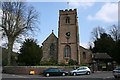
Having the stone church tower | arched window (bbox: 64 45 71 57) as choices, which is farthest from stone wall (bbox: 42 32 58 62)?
arched window (bbox: 64 45 71 57)

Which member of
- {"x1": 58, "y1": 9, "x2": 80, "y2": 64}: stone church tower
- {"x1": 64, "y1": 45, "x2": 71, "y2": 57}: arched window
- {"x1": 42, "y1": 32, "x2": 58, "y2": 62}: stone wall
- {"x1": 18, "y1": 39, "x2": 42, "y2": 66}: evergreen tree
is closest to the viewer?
{"x1": 18, "y1": 39, "x2": 42, "y2": 66}: evergreen tree

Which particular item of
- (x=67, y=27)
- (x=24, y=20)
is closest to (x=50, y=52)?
(x=67, y=27)

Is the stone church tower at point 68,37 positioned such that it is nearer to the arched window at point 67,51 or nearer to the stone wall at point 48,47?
the arched window at point 67,51

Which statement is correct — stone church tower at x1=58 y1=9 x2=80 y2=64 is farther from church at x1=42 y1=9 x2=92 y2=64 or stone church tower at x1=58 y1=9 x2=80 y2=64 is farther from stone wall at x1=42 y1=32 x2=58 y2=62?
stone wall at x1=42 y1=32 x2=58 y2=62

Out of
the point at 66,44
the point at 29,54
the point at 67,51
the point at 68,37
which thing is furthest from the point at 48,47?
the point at 29,54

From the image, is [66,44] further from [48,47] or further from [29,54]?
[29,54]

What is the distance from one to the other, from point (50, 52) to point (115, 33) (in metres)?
26.6

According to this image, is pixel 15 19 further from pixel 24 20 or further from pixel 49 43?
pixel 49 43

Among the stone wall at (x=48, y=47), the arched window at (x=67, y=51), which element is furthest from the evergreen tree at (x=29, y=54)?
the arched window at (x=67, y=51)

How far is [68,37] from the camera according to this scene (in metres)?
39.5

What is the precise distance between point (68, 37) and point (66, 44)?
2.14m

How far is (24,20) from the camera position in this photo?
31.1 m

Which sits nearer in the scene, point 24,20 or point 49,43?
point 24,20

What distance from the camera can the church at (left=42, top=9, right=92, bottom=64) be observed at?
3828cm
